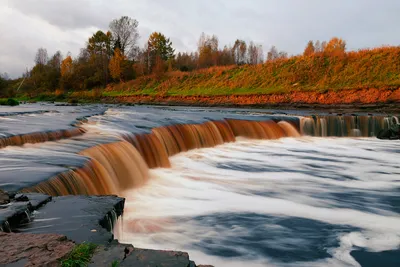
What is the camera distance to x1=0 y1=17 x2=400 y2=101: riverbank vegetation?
31766 millimetres

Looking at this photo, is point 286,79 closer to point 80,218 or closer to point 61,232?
point 80,218

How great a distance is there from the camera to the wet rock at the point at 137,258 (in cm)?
223

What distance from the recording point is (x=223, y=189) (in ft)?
23.0

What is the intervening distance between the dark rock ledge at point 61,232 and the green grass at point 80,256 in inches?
1.5

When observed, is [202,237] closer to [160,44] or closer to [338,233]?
[338,233]

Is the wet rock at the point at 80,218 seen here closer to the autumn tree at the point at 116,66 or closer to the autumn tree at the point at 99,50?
the autumn tree at the point at 116,66

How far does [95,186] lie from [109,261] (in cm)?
331

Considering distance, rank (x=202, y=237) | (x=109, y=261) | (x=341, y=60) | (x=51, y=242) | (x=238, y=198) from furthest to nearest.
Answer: (x=341, y=60) < (x=238, y=198) < (x=202, y=237) < (x=51, y=242) < (x=109, y=261)

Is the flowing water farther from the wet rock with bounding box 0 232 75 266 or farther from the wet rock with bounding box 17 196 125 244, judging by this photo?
the wet rock with bounding box 0 232 75 266

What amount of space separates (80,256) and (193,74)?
44.6m

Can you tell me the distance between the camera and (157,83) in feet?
156

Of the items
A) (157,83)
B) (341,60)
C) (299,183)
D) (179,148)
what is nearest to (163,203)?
(299,183)

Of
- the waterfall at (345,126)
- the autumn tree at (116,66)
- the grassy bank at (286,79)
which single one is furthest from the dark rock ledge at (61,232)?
the autumn tree at (116,66)

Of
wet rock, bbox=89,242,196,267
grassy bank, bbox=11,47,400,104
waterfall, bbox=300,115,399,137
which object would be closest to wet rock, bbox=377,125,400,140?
waterfall, bbox=300,115,399,137
